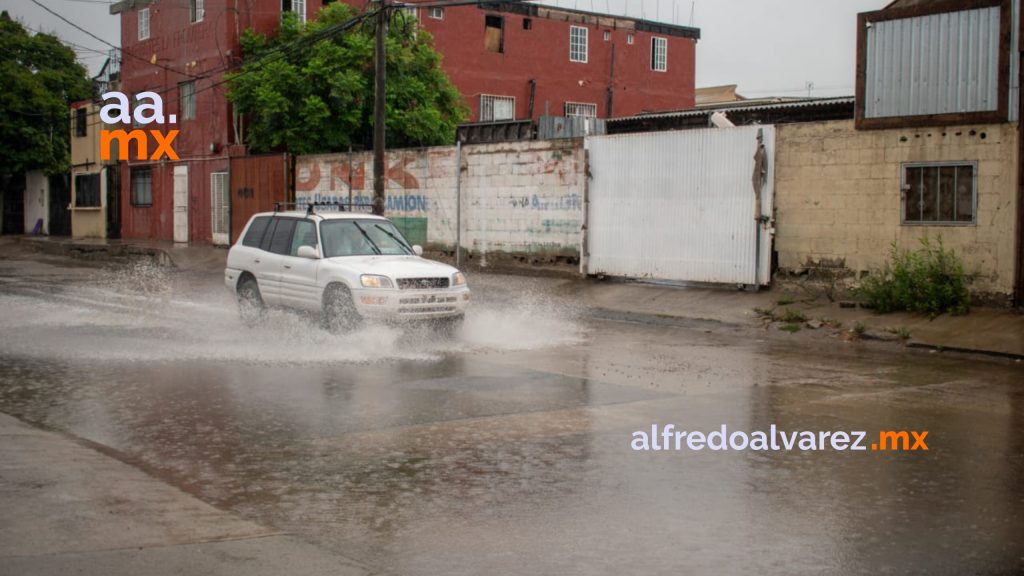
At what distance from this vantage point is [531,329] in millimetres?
16031

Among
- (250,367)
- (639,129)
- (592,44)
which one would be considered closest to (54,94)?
(592,44)

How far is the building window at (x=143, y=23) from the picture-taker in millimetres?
40300

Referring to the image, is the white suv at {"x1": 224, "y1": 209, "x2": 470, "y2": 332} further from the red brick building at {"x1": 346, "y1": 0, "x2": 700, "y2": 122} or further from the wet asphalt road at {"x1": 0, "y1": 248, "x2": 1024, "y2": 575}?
the red brick building at {"x1": 346, "y1": 0, "x2": 700, "y2": 122}

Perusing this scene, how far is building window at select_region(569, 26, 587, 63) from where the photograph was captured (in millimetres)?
48531

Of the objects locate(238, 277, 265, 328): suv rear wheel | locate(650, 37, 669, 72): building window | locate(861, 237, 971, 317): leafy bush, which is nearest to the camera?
locate(238, 277, 265, 328): suv rear wheel

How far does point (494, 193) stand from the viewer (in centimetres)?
2464

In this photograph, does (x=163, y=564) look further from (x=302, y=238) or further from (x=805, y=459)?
(x=302, y=238)

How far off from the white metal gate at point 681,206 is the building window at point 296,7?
17.6m

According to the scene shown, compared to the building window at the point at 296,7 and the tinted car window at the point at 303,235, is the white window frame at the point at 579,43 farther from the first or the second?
the tinted car window at the point at 303,235

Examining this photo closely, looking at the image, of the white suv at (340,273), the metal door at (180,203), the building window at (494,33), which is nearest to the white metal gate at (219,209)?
the metal door at (180,203)

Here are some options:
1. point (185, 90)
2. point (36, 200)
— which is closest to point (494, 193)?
point (185, 90)

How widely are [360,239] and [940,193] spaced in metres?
9.37

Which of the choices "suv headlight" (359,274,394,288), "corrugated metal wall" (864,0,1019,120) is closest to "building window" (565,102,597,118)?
"corrugated metal wall" (864,0,1019,120)

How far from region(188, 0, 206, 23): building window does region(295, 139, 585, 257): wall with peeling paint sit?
A: 1175 cm
